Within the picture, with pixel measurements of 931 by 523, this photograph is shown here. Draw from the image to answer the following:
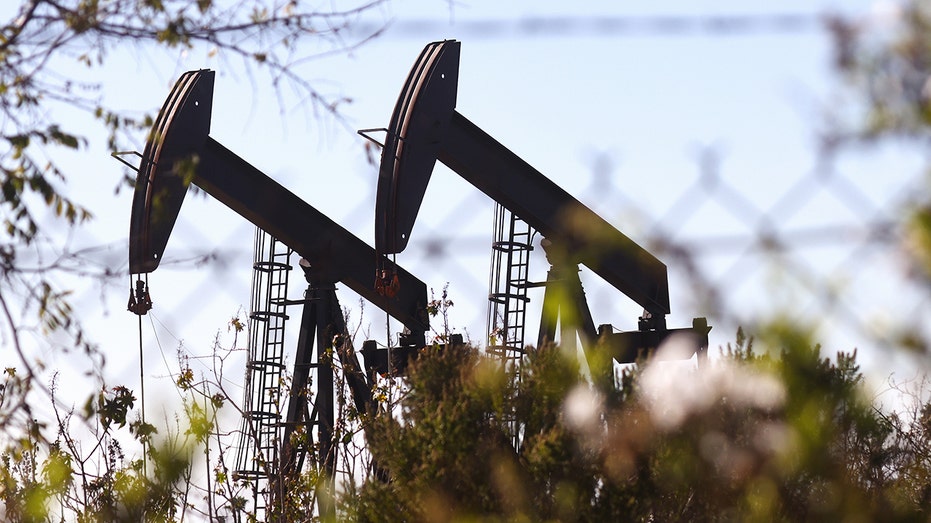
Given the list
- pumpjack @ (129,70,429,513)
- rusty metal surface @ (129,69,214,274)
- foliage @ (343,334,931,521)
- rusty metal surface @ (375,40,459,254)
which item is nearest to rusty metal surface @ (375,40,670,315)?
rusty metal surface @ (375,40,459,254)

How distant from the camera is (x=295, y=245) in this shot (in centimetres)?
1338

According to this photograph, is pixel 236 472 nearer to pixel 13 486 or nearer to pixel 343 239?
pixel 13 486

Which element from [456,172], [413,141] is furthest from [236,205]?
[456,172]

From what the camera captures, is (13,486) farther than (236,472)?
No

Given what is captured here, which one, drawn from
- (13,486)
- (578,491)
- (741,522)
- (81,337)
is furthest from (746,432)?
(13,486)

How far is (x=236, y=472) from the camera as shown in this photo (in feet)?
38.5

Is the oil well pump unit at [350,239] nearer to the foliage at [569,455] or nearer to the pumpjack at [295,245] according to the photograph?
the pumpjack at [295,245]

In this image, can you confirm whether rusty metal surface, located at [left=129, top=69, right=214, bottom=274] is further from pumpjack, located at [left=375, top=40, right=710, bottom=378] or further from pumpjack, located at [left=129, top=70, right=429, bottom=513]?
pumpjack, located at [left=375, top=40, right=710, bottom=378]

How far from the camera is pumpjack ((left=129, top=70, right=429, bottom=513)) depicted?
38.6 ft

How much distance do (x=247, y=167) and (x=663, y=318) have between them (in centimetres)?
544

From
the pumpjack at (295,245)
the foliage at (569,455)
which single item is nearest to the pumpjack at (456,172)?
the pumpjack at (295,245)

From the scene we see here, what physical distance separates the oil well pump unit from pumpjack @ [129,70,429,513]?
2 cm

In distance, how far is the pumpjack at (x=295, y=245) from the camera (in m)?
11.8

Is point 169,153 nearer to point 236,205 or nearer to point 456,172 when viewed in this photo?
point 236,205
